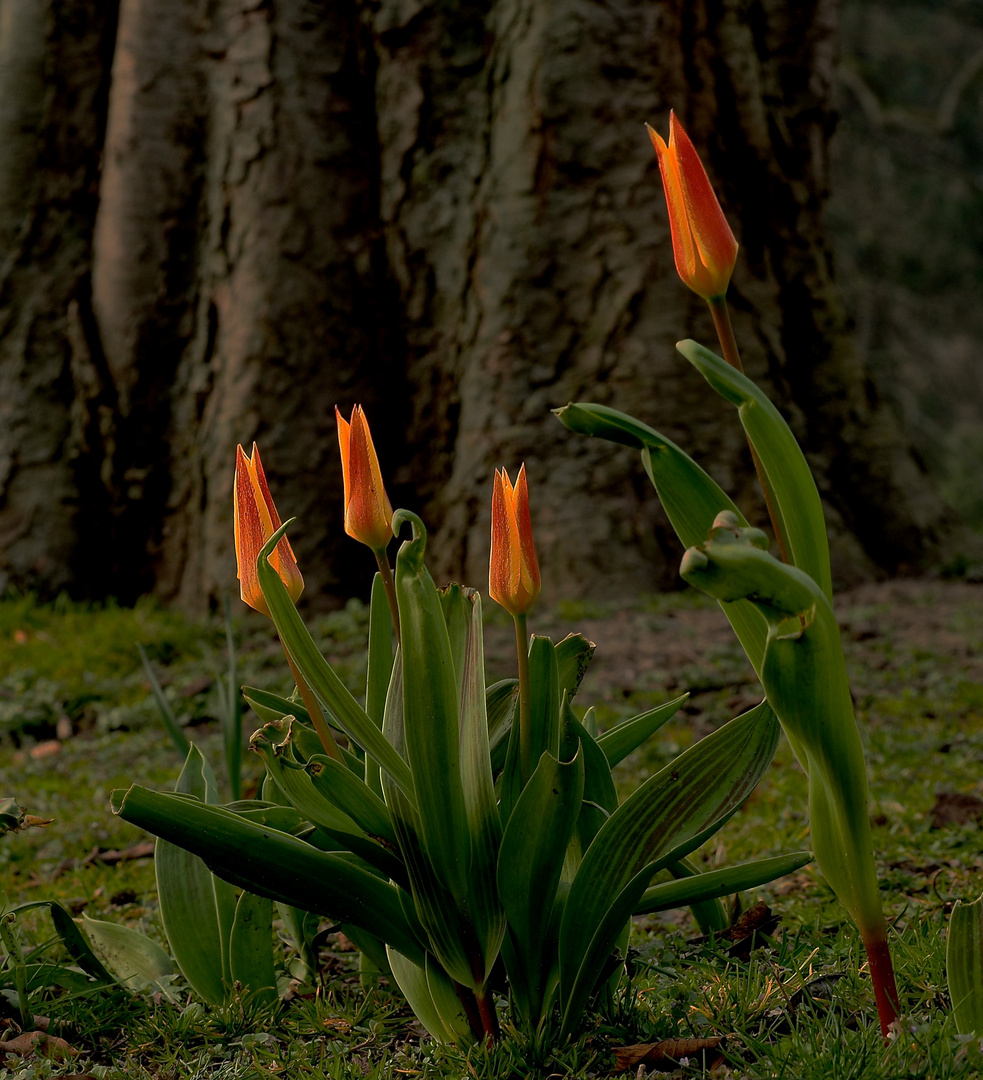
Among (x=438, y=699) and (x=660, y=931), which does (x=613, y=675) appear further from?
(x=438, y=699)

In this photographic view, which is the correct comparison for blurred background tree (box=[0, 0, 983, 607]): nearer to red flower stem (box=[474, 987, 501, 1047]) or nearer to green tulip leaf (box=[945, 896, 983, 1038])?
red flower stem (box=[474, 987, 501, 1047])

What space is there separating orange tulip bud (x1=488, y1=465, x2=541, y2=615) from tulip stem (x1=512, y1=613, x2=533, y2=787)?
3 cm

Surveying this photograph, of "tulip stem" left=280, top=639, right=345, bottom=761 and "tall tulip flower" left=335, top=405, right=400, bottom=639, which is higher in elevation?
"tall tulip flower" left=335, top=405, right=400, bottom=639

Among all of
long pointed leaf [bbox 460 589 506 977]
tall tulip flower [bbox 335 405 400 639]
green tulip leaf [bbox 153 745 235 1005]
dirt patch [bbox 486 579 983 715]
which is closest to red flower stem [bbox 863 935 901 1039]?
long pointed leaf [bbox 460 589 506 977]

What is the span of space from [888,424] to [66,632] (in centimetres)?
383

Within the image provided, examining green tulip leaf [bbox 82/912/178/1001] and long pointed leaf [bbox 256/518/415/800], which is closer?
long pointed leaf [bbox 256/518/415/800]

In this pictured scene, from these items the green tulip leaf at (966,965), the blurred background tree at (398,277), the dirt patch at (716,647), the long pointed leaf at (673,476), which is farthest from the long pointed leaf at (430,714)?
the blurred background tree at (398,277)

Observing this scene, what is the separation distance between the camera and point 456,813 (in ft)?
4.28

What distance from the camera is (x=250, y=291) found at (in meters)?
4.53

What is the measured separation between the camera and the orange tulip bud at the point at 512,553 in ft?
4.18

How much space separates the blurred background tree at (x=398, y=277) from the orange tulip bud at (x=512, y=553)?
2.92 meters

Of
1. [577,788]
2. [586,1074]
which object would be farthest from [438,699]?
[586,1074]

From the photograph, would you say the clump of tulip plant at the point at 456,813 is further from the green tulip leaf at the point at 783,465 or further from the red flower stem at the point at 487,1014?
the green tulip leaf at the point at 783,465

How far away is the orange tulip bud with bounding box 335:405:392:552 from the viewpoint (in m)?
1.31
